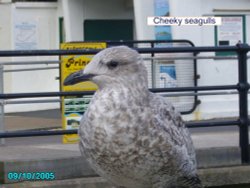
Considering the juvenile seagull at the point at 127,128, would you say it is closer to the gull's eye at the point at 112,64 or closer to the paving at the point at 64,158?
the gull's eye at the point at 112,64

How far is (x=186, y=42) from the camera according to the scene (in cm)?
1202

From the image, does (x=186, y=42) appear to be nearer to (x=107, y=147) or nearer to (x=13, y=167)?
(x=13, y=167)

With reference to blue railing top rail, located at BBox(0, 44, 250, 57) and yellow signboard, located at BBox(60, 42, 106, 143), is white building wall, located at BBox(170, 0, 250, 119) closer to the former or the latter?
yellow signboard, located at BBox(60, 42, 106, 143)

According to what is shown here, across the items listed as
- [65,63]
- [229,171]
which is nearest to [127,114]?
[229,171]

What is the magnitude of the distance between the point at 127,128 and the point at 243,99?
392cm

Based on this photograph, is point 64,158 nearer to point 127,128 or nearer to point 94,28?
point 127,128

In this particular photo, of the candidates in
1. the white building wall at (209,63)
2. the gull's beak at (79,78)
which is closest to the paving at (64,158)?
the gull's beak at (79,78)

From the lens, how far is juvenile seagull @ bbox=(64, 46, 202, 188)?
3.20 meters

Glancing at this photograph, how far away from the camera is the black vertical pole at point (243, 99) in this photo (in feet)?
22.4

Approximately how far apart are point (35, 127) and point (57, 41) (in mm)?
5469

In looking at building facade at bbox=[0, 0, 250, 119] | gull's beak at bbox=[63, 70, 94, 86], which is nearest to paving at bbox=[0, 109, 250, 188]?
gull's beak at bbox=[63, 70, 94, 86]
